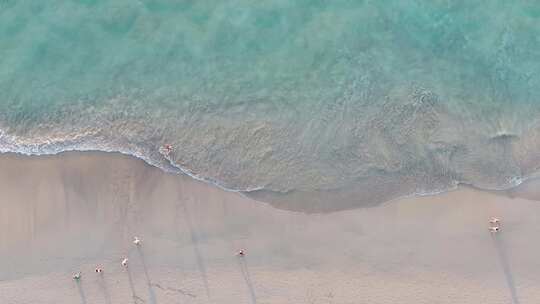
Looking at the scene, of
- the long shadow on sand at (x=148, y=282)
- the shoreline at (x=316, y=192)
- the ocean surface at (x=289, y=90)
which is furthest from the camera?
the ocean surface at (x=289, y=90)

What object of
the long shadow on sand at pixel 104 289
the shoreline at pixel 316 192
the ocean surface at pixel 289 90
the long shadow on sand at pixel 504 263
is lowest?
the long shadow on sand at pixel 504 263

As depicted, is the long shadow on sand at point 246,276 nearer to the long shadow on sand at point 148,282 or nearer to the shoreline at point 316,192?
the shoreline at point 316,192

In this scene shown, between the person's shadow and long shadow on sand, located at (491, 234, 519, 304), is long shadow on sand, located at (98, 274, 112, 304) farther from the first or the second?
long shadow on sand, located at (491, 234, 519, 304)

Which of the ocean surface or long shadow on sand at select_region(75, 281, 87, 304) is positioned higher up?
the ocean surface

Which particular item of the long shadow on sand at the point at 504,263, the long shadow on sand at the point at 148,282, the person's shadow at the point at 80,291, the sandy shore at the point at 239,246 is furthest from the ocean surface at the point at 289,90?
the person's shadow at the point at 80,291

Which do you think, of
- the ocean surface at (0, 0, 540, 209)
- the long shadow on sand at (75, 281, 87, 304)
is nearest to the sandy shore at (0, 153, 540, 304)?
the long shadow on sand at (75, 281, 87, 304)

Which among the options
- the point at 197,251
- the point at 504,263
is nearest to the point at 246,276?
the point at 197,251

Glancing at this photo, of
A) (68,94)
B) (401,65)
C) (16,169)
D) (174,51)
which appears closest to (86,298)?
(16,169)

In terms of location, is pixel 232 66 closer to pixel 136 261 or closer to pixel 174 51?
pixel 174 51
